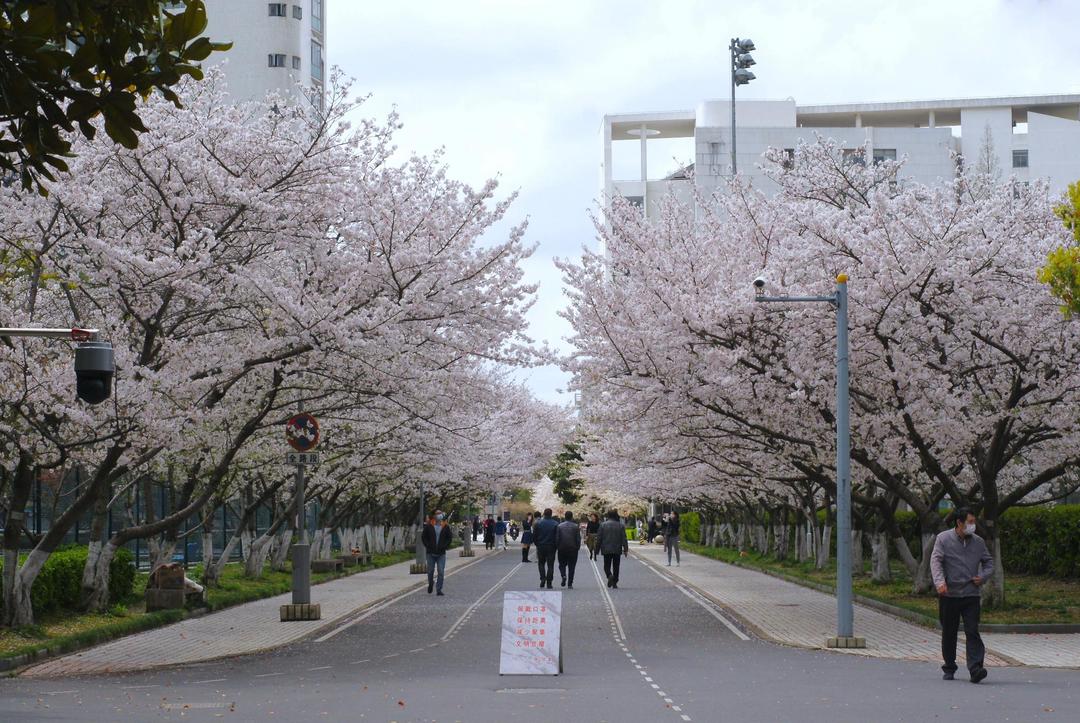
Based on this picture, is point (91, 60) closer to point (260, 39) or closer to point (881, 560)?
point (881, 560)

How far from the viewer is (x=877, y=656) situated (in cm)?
1761

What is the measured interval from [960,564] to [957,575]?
12cm

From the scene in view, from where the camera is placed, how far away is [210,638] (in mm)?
20969

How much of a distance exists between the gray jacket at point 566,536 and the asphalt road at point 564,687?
10.6 m

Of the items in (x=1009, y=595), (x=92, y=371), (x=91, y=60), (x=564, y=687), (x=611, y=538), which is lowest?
(x=1009, y=595)

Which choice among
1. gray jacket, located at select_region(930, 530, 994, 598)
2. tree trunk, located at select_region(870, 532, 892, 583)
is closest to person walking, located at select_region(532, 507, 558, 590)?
tree trunk, located at select_region(870, 532, 892, 583)

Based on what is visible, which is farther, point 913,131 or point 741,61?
point 913,131

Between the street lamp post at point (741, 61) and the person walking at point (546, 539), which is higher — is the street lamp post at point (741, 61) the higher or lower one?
the higher one

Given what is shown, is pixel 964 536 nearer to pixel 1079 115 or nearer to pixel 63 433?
pixel 63 433

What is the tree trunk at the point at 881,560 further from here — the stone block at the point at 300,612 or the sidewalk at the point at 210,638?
the stone block at the point at 300,612

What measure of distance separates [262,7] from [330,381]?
56.4 meters

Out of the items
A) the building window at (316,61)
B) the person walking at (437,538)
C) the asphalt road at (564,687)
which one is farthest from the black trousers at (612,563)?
the building window at (316,61)

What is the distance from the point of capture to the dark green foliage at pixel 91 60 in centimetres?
650

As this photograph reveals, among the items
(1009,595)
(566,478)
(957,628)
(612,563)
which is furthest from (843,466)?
(566,478)
